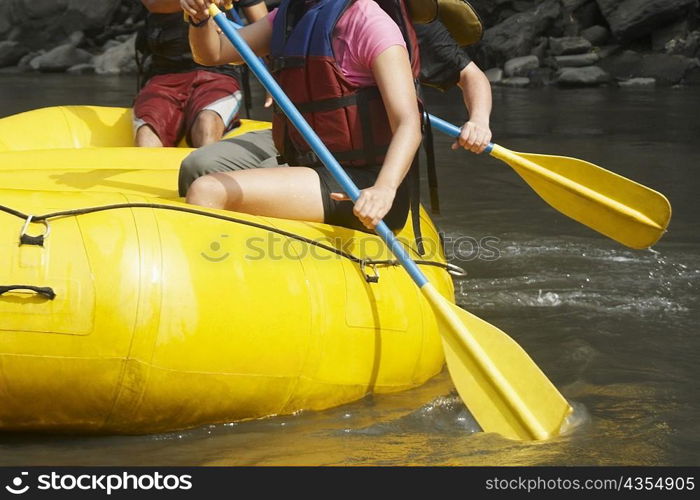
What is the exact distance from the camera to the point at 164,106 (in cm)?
463

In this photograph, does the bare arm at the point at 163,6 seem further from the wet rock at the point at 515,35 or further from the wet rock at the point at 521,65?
Result: the wet rock at the point at 515,35

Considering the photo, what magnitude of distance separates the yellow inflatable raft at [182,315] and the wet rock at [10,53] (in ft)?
47.9

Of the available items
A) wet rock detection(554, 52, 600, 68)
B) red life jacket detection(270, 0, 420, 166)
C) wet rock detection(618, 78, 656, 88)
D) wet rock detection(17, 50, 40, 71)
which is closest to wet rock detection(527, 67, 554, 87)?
wet rock detection(554, 52, 600, 68)

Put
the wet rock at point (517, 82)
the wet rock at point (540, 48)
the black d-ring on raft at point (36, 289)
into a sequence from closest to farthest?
1. the black d-ring on raft at point (36, 289)
2. the wet rock at point (517, 82)
3. the wet rock at point (540, 48)

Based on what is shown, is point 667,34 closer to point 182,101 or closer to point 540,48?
point 540,48

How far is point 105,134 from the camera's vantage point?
466 centimetres

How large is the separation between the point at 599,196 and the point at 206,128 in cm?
159

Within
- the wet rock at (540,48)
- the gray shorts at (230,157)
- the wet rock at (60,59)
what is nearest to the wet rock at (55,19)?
the wet rock at (60,59)

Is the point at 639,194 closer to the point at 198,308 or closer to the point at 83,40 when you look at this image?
the point at 198,308

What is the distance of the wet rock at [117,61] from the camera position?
15914 millimetres

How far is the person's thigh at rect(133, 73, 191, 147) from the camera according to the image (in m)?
4.58
